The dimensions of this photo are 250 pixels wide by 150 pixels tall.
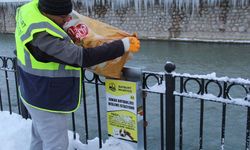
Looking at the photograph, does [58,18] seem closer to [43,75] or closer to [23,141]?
[43,75]

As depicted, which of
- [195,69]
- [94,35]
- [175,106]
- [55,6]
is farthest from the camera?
[195,69]

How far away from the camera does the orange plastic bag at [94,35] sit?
2545 millimetres

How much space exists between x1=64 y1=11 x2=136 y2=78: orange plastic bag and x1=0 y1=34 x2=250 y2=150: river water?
876 millimetres

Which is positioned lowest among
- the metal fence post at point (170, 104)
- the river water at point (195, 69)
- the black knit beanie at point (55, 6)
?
the river water at point (195, 69)

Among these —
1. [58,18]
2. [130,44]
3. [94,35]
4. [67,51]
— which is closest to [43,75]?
[67,51]

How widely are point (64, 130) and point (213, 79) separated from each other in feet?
3.69

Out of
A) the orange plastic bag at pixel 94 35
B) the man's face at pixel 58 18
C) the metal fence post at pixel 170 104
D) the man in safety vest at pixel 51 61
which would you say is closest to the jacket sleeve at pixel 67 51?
the man in safety vest at pixel 51 61

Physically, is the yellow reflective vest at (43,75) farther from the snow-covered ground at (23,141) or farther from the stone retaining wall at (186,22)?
the stone retaining wall at (186,22)

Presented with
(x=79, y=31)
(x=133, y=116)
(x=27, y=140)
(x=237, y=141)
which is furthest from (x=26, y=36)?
(x=237, y=141)

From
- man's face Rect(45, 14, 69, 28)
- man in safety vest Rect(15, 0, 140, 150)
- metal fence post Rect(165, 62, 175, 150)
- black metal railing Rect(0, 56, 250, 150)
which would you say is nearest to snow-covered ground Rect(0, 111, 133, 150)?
black metal railing Rect(0, 56, 250, 150)

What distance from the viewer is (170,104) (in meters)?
2.82

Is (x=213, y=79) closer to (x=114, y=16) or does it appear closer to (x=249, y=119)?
(x=249, y=119)

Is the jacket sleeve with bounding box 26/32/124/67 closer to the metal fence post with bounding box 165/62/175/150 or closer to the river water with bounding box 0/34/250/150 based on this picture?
the metal fence post with bounding box 165/62/175/150

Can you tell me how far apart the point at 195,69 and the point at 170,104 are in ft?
29.0
